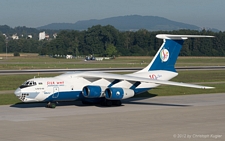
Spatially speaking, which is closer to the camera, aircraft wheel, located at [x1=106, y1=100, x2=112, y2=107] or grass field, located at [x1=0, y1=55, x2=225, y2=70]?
aircraft wheel, located at [x1=106, y1=100, x2=112, y2=107]

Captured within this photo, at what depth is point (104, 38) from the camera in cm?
17300

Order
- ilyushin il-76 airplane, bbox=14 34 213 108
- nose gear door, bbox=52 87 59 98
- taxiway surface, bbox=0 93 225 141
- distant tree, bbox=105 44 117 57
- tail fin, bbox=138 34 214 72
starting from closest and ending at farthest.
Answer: taxiway surface, bbox=0 93 225 141 < ilyushin il-76 airplane, bbox=14 34 213 108 < nose gear door, bbox=52 87 59 98 < tail fin, bbox=138 34 214 72 < distant tree, bbox=105 44 117 57

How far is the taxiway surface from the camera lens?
2053 cm

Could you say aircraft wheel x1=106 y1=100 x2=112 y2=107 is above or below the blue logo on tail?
below

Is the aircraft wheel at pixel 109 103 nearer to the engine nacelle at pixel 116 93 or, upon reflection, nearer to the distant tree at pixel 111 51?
the engine nacelle at pixel 116 93

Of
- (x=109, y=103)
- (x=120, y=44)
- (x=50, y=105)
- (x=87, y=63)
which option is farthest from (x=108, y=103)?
(x=120, y=44)

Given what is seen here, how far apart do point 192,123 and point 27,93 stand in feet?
35.5

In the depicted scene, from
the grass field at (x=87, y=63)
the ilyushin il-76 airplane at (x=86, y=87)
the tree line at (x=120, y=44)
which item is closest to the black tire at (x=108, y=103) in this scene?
the ilyushin il-76 airplane at (x=86, y=87)

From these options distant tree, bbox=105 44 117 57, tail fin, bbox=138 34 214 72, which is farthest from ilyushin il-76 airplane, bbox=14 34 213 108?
distant tree, bbox=105 44 117 57

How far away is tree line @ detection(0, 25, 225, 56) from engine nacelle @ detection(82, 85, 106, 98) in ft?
383

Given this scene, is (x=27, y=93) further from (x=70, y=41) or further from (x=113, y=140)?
(x=70, y=41)

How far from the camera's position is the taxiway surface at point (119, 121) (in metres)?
20.5

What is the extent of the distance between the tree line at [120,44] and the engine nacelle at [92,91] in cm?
11675

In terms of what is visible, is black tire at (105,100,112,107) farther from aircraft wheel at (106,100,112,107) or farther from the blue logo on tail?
the blue logo on tail
